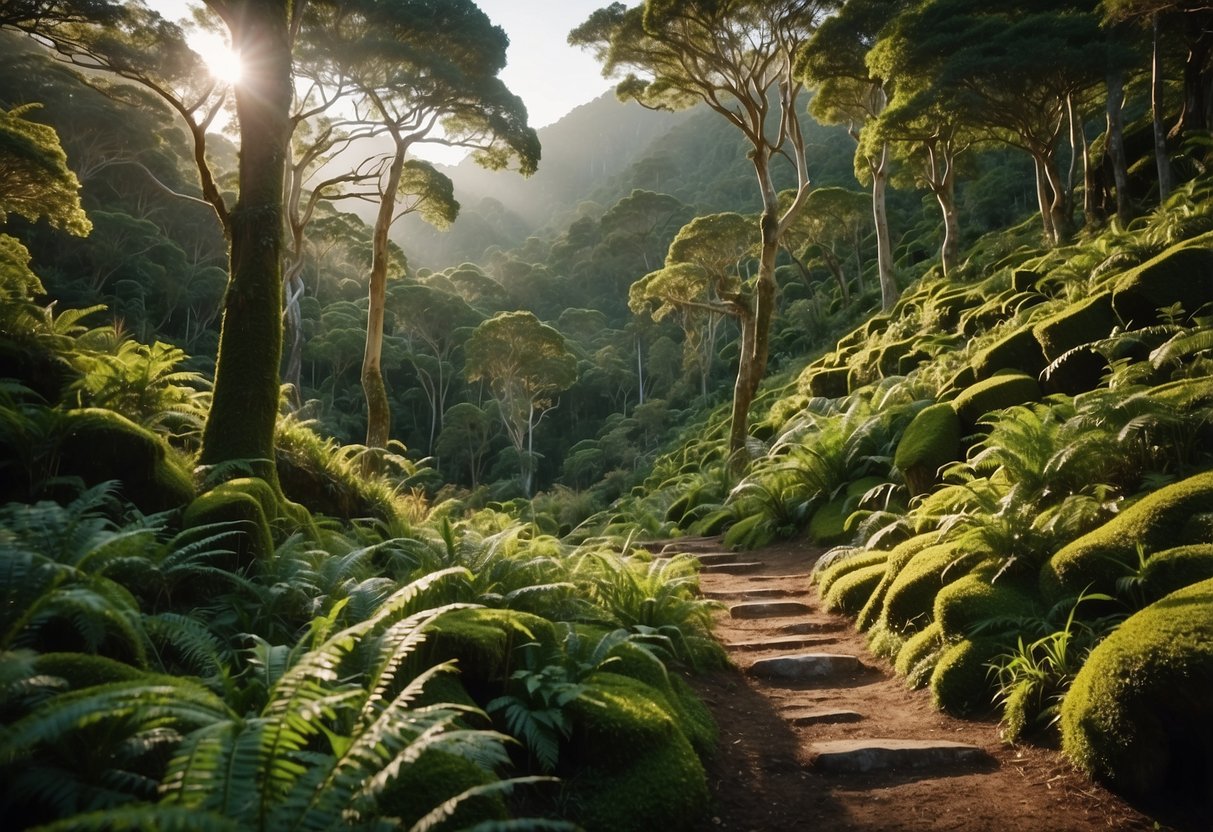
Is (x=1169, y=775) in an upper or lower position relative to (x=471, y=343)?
lower

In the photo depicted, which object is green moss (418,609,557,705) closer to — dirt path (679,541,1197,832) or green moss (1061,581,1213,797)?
dirt path (679,541,1197,832)

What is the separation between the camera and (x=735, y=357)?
1446 inches

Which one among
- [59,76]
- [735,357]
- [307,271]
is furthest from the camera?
[307,271]

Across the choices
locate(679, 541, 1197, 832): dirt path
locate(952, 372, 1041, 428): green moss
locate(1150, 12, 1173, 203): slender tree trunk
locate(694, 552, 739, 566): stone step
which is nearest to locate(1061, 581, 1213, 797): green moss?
locate(679, 541, 1197, 832): dirt path

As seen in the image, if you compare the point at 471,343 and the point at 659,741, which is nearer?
the point at 659,741

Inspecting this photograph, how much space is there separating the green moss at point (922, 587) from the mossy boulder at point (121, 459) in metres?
5.38

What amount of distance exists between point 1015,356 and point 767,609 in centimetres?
458

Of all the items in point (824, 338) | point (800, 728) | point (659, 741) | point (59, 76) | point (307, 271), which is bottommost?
point (800, 728)

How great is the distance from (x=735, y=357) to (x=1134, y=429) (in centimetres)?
3242

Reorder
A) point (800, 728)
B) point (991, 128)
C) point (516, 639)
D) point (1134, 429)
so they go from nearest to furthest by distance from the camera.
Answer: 1. point (516, 639)
2. point (800, 728)
3. point (1134, 429)
4. point (991, 128)

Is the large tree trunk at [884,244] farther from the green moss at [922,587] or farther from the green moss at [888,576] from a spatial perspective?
the green moss at [922,587]

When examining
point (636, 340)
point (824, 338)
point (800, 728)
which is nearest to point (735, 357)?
point (824, 338)

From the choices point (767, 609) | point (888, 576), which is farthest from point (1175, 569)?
point (767, 609)

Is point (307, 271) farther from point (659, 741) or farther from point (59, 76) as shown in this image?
point (659, 741)
